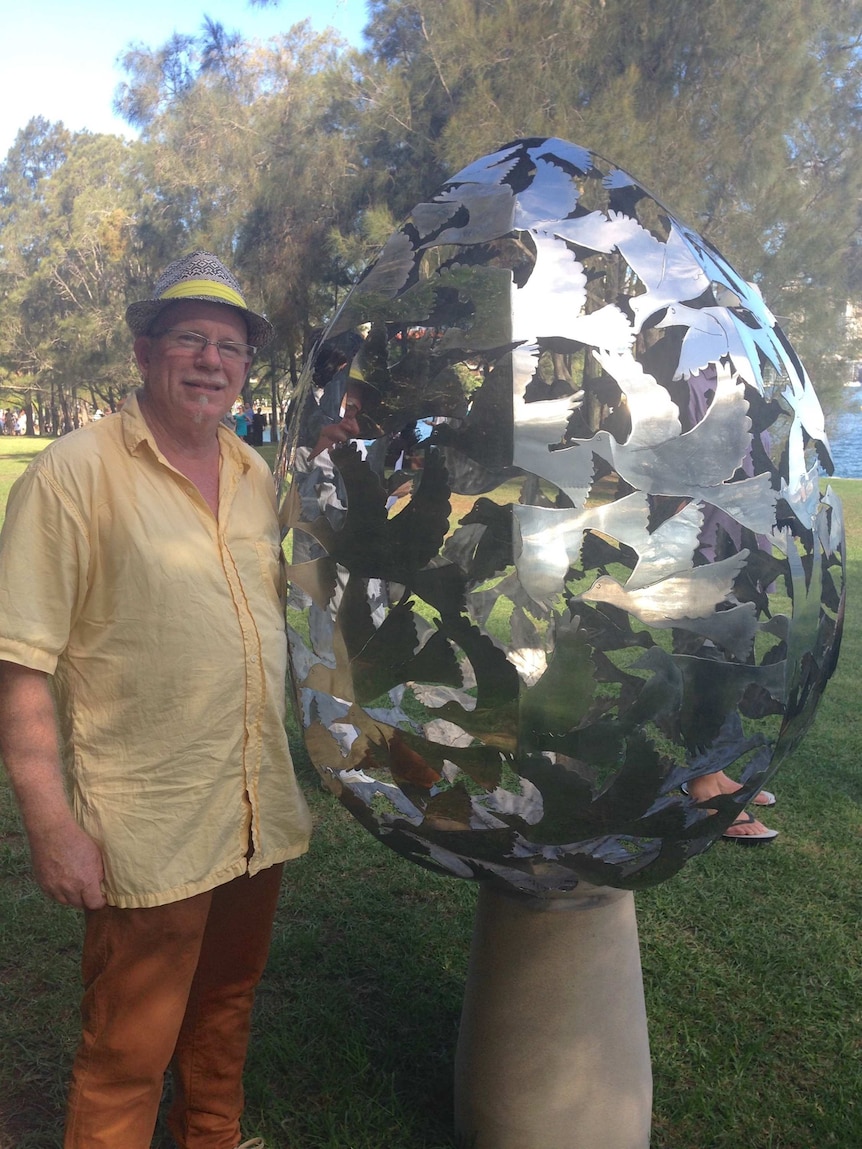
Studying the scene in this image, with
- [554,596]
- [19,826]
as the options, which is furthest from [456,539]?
[19,826]

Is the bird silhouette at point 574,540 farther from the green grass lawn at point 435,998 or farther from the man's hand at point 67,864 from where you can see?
the green grass lawn at point 435,998

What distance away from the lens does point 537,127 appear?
1320cm

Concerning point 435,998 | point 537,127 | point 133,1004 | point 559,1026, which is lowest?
point 435,998

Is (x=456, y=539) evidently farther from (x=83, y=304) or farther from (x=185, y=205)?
(x=83, y=304)

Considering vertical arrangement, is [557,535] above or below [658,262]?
below

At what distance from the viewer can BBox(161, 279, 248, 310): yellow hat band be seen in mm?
2111

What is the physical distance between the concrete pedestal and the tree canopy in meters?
10.6

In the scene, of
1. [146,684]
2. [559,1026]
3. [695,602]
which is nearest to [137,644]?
[146,684]

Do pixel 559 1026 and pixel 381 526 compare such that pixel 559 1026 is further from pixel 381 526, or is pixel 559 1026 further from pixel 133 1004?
pixel 381 526

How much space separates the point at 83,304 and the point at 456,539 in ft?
130

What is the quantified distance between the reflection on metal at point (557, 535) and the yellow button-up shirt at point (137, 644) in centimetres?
18

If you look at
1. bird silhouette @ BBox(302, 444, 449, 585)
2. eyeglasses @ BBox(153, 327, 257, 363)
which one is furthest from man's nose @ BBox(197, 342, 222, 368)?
bird silhouette @ BBox(302, 444, 449, 585)

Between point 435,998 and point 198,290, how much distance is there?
86.3 inches

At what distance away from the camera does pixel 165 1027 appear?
6.82ft
